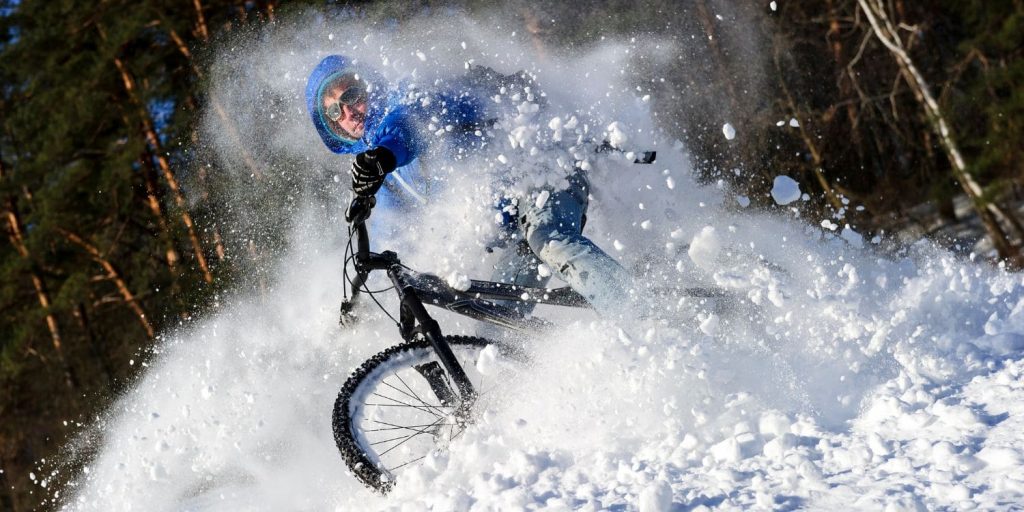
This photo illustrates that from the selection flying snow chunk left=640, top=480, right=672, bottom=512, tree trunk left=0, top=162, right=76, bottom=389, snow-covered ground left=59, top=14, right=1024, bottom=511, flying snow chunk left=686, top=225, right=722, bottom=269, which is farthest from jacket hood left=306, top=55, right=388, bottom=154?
tree trunk left=0, top=162, right=76, bottom=389

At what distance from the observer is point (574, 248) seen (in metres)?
3.96

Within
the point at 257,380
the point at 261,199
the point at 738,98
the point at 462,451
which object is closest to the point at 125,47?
the point at 261,199

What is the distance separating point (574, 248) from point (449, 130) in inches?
49.9

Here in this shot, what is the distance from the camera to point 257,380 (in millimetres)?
5719

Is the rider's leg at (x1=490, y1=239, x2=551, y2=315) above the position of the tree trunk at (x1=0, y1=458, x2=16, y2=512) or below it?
below

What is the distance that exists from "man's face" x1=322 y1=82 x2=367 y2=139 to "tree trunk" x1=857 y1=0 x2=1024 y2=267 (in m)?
9.60

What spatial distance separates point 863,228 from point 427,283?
50.1ft

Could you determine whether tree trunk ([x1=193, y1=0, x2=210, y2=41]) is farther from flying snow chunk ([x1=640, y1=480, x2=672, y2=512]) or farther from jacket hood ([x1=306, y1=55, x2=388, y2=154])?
flying snow chunk ([x1=640, y1=480, x2=672, y2=512])

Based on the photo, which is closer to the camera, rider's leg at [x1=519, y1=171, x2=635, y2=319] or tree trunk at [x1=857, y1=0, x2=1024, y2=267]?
rider's leg at [x1=519, y1=171, x2=635, y2=319]

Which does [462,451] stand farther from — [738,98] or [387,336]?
[738,98]

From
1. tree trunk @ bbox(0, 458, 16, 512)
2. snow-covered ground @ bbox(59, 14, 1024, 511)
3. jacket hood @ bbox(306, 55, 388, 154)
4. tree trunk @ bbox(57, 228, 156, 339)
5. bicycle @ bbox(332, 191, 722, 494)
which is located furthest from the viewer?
tree trunk @ bbox(57, 228, 156, 339)

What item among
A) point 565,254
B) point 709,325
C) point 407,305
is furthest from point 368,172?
point 709,325

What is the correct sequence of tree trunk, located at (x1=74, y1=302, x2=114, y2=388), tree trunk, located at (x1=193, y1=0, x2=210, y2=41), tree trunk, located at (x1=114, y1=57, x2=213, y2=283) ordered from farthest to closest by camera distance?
tree trunk, located at (x1=74, y1=302, x2=114, y2=388) < tree trunk, located at (x1=193, y1=0, x2=210, y2=41) < tree trunk, located at (x1=114, y1=57, x2=213, y2=283)

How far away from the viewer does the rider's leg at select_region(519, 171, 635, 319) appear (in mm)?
3709
